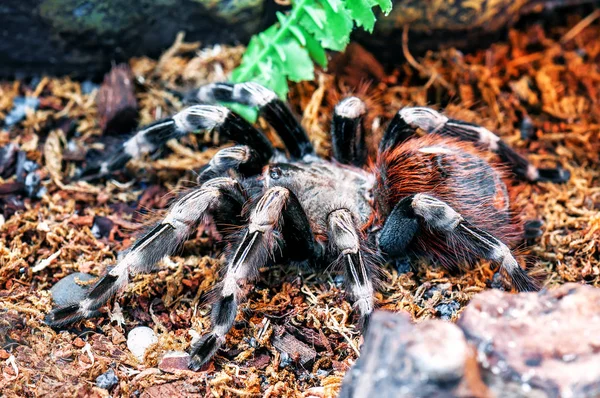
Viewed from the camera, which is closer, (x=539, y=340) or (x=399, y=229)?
(x=539, y=340)

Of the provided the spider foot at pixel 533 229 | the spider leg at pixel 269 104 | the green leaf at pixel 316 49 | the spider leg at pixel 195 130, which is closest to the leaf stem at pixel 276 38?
the green leaf at pixel 316 49

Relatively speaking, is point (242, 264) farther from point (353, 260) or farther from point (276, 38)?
point (276, 38)

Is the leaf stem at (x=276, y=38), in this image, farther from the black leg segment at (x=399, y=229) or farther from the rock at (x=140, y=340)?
the rock at (x=140, y=340)

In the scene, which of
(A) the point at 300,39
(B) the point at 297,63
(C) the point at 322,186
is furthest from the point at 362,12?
(C) the point at 322,186

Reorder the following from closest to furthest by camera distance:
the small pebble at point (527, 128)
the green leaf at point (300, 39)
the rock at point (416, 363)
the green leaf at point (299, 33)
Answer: the rock at point (416, 363) < the green leaf at point (300, 39) < the green leaf at point (299, 33) < the small pebble at point (527, 128)

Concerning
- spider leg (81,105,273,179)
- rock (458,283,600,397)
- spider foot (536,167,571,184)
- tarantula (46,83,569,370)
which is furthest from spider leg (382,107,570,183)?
rock (458,283,600,397)

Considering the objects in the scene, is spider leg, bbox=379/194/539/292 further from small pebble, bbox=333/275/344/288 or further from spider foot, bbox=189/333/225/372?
spider foot, bbox=189/333/225/372

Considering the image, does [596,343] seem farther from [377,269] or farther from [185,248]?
[185,248]

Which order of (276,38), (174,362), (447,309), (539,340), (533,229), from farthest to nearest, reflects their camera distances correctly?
(276,38)
(533,229)
(447,309)
(174,362)
(539,340)
